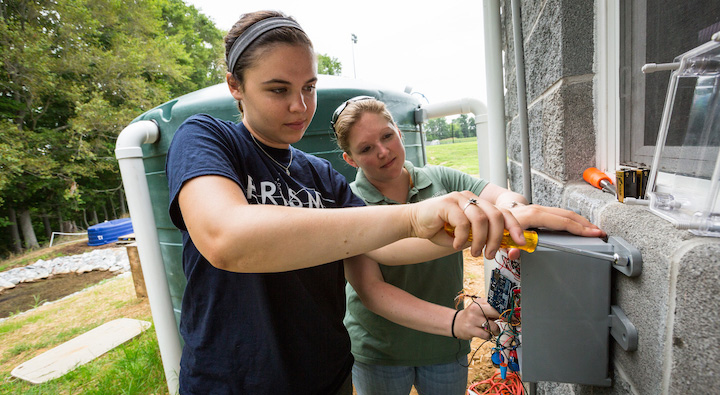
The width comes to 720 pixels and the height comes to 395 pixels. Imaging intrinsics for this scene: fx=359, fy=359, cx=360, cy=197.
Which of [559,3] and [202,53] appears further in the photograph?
[202,53]

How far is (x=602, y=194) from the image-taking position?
1070 millimetres

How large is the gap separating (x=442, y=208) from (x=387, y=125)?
1.02m

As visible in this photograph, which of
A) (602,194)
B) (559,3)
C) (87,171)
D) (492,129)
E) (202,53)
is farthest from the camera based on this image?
(202,53)

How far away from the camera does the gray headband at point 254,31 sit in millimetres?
1074

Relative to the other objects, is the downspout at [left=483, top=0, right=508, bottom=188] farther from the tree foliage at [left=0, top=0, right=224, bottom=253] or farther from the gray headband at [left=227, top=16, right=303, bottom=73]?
the tree foliage at [left=0, top=0, right=224, bottom=253]

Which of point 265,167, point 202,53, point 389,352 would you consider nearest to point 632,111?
point 265,167

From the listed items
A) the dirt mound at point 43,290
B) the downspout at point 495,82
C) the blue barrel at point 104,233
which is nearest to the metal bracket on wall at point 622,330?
the downspout at point 495,82

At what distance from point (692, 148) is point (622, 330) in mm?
431

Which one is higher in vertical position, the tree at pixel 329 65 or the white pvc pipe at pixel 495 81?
the tree at pixel 329 65

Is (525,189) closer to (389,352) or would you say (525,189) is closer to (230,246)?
(389,352)

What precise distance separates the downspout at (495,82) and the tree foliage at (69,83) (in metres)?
13.1

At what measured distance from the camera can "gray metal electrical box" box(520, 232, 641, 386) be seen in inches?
34.8

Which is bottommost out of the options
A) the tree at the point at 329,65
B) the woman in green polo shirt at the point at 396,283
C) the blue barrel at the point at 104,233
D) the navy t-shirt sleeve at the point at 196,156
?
the blue barrel at the point at 104,233

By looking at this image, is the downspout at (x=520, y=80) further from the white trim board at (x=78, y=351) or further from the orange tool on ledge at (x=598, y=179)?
the white trim board at (x=78, y=351)
